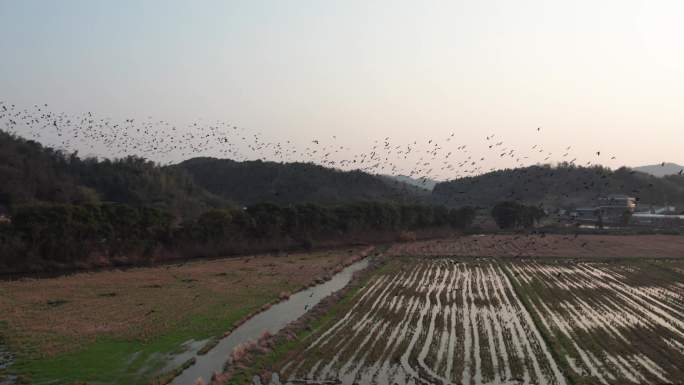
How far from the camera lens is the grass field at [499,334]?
21.3 m

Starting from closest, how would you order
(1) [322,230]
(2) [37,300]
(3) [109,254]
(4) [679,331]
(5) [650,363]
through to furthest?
(5) [650,363]
(4) [679,331]
(2) [37,300]
(3) [109,254]
(1) [322,230]

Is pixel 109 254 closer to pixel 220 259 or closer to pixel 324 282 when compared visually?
pixel 220 259

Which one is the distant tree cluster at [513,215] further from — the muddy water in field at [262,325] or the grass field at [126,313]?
the muddy water in field at [262,325]

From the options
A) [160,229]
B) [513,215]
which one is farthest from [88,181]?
[513,215]

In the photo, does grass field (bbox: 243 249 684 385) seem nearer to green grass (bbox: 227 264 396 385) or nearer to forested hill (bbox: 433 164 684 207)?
green grass (bbox: 227 264 396 385)

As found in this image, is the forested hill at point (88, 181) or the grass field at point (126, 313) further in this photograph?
the forested hill at point (88, 181)

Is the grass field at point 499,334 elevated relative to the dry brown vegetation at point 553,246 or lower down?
lower down

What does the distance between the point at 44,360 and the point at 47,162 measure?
83.1 m

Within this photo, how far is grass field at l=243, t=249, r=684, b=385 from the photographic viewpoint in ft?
69.9

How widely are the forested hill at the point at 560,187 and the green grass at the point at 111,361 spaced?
114m

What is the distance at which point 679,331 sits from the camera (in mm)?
27922

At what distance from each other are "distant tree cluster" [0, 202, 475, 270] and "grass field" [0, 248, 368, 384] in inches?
216

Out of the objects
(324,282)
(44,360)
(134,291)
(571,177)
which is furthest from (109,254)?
(571,177)

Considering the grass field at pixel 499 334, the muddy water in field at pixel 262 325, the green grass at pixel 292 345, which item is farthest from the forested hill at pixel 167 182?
the grass field at pixel 499 334
